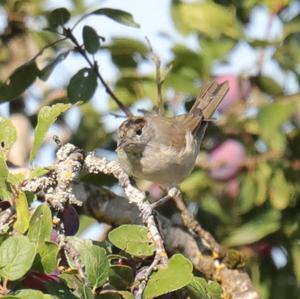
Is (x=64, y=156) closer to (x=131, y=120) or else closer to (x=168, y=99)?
(x=131, y=120)

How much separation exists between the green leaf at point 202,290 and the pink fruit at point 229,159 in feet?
6.17

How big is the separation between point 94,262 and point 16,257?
19 cm

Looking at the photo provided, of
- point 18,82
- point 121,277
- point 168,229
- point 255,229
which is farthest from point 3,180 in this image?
point 255,229

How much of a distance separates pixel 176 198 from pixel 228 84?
102 cm

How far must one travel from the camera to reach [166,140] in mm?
4141

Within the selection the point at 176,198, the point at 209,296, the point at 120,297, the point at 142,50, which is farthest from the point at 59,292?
the point at 142,50

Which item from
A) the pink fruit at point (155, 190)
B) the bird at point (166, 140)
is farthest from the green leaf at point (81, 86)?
the pink fruit at point (155, 190)

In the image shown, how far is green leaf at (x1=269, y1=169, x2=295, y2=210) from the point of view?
4.15 m

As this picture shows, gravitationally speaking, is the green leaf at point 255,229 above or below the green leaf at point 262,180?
below

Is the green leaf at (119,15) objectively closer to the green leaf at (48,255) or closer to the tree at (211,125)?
the tree at (211,125)

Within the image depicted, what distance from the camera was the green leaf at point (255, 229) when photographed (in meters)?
4.16

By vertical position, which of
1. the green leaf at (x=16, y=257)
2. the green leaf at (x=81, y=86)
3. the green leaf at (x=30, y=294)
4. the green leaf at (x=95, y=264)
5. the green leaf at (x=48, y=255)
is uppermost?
the green leaf at (x=16, y=257)

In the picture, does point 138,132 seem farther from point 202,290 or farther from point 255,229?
point 202,290

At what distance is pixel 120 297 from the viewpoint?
2.20 m
